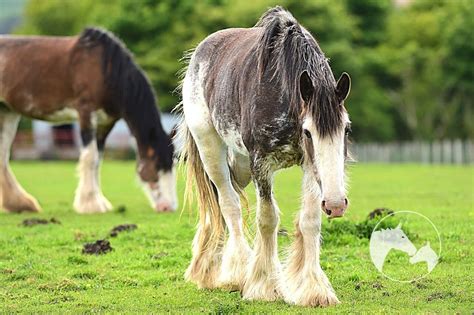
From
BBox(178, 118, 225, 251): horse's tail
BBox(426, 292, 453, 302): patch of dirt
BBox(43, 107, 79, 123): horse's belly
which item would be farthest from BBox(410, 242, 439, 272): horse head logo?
BBox(43, 107, 79, 123): horse's belly

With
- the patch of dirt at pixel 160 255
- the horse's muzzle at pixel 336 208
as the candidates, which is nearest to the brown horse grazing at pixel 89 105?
the patch of dirt at pixel 160 255

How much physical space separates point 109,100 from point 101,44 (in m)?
1.18

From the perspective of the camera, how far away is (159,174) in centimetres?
1609

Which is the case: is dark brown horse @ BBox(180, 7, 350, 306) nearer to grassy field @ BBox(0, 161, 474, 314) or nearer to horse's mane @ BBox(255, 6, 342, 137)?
horse's mane @ BBox(255, 6, 342, 137)

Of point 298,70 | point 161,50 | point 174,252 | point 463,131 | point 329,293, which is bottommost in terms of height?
point 463,131

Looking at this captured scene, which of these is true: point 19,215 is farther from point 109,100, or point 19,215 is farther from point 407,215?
point 407,215

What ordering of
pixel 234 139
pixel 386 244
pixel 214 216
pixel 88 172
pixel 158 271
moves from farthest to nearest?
pixel 88 172, pixel 386 244, pixel 158 271, pixel 214 216, pixel 234 139

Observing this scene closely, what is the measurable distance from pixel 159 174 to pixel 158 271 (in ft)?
22.7

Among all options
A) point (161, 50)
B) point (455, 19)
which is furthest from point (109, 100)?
point (455, 19)

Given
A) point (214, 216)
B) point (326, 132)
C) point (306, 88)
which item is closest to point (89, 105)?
point (214, 216)

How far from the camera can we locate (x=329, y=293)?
7094 mm

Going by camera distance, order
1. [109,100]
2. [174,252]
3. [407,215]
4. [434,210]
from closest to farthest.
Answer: [174,252], [407,215], [434,210], [109,100]

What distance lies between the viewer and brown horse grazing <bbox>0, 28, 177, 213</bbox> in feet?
52.0

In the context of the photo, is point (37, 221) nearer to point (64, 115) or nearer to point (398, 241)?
point (64, 115)
